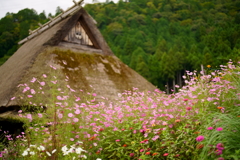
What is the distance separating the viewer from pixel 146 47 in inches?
1527

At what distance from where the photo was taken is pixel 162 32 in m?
46.0

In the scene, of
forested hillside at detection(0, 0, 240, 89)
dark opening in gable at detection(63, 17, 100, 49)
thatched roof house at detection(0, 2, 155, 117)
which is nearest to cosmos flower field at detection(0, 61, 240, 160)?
thatched roof house at detection(0, 2, 155, 117)

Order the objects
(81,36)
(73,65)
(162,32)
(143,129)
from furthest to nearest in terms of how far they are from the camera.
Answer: (162,32)
(81,36)
(73,65)
(143,129)

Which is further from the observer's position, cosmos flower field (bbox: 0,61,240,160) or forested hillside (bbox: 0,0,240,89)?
forested hillside (bbox: 0,0,240,89)

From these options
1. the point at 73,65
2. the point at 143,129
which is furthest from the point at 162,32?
the point at 143,129

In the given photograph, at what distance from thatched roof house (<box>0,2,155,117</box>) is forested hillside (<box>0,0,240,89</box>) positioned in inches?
521

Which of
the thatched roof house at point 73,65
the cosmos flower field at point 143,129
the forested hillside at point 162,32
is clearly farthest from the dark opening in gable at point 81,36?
the forested hillside at point 162,32

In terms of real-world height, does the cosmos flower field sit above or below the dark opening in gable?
below

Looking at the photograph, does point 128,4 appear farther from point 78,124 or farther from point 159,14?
point 78,124

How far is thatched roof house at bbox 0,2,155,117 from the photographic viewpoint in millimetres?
7270

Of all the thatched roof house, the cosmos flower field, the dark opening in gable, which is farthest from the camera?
the dark opening in gable

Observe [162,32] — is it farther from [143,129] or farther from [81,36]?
[143,129]

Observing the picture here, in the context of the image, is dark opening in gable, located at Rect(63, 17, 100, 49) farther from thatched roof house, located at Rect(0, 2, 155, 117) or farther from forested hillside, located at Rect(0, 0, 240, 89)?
forested hillside, located at Rect(0, 0, 240, 89)

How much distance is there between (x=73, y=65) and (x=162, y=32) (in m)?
39.7
